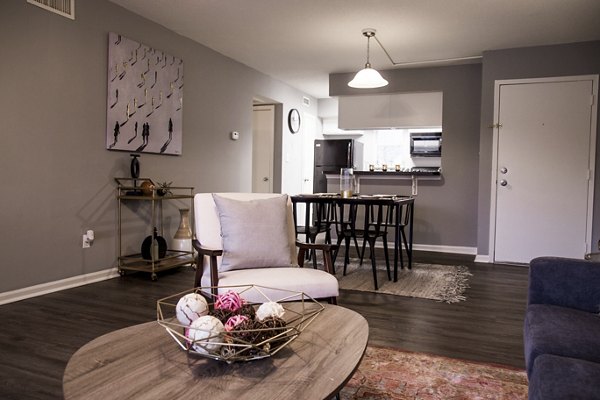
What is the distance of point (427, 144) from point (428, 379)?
17.7 feet

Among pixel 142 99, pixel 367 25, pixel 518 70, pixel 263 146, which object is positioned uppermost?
pixel 367 25

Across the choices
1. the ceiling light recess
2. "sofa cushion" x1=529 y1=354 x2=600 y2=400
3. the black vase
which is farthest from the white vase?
"sofa cushion" x1=529 y1=354 x2=600 y2=400

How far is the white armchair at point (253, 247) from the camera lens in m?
2.25

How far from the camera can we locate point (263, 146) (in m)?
7.38

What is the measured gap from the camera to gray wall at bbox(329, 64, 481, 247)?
5.93 meters

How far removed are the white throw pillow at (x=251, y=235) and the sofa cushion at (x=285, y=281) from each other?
0.10 metres

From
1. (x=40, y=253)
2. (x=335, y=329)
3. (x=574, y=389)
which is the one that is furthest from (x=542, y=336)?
(x=40, y=253)

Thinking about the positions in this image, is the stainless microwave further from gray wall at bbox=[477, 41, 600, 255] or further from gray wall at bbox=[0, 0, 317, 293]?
gray wall at bbox=[0, 0, 317, 293]

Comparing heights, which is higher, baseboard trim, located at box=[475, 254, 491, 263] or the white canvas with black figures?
the white canvas with black figures

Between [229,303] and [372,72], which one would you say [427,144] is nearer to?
[372,72]

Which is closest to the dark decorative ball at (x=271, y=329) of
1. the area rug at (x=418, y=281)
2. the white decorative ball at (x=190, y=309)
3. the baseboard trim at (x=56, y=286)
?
the white decorative ball at (x=190, y=309)

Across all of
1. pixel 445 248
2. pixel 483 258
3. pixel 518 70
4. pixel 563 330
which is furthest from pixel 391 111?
pixel 563 330

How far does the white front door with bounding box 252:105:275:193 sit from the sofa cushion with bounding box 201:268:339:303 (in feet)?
16.5

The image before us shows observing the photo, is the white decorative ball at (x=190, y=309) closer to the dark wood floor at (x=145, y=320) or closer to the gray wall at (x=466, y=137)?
the dark wood floor at (x=145, y=320)
